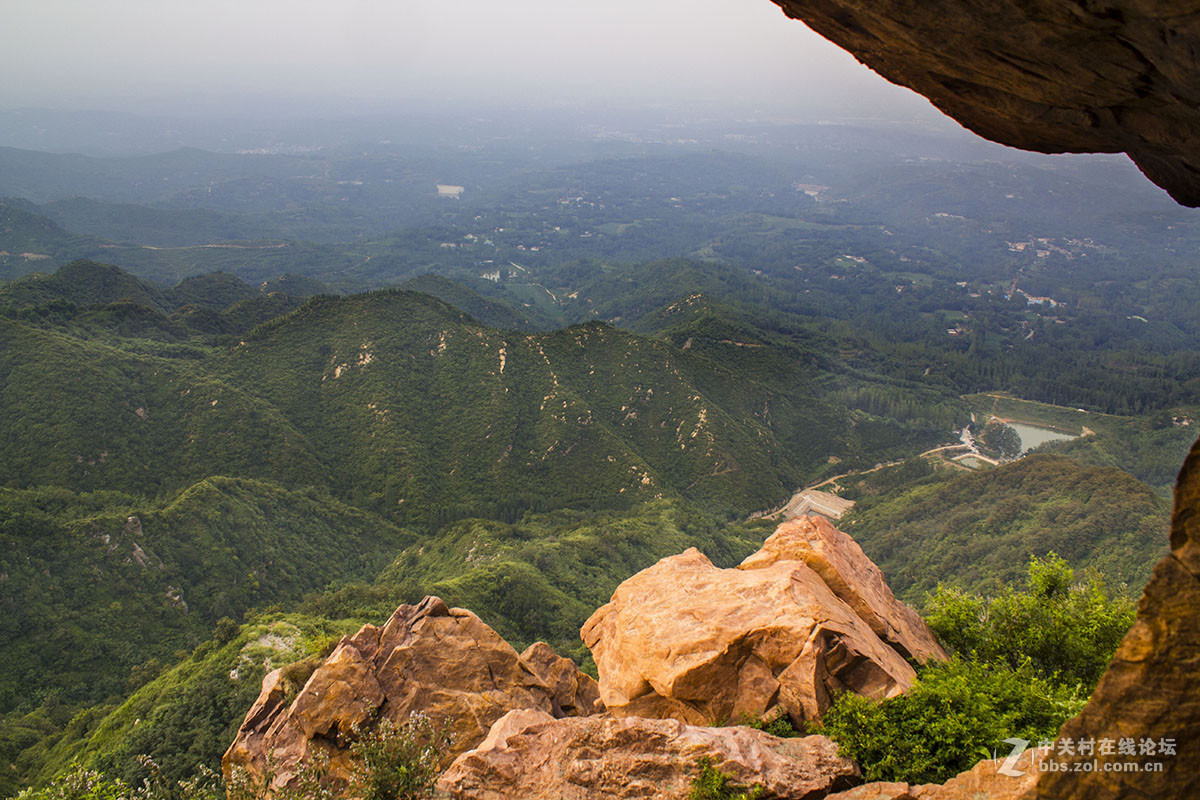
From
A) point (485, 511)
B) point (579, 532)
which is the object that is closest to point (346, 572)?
point (485, 511)

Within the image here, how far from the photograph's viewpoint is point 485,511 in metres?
103

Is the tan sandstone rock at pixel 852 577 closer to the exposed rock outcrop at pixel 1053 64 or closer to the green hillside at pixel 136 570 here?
the exposed rock outcrop at pixel 1053 64

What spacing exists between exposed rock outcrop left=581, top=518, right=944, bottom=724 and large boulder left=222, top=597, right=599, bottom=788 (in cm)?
393

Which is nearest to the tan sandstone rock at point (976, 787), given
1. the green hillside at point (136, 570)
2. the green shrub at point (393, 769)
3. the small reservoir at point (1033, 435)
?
the green shrub at point (393, 769)

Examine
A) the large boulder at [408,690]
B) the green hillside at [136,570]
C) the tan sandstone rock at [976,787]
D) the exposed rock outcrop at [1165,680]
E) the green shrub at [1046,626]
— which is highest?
the exposed rock outcrop at [1165,680]

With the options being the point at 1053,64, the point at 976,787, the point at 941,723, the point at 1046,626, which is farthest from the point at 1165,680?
the point at 1046,626

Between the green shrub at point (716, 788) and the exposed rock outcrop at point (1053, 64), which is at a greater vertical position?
the exposed rock outcrop at point (1053, 64)

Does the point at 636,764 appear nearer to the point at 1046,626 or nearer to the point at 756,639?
the point at 756,639

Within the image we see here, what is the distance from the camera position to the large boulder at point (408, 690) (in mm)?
25328

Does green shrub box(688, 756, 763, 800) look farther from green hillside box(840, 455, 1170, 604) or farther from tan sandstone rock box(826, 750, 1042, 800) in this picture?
green hillside box(840, 455, 1170, 604)

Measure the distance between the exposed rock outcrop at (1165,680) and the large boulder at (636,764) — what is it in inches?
392

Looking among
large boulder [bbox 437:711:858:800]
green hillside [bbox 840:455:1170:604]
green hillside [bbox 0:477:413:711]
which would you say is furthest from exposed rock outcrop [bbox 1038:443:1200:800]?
green hillside [bbox 0:477:413:711]

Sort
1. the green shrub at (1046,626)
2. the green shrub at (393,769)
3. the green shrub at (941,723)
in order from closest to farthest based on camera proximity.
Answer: the green shrub at (393,769) < the green shrub at (941,723) < the green shrub at (1046,626)

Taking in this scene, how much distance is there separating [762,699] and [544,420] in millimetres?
96618
